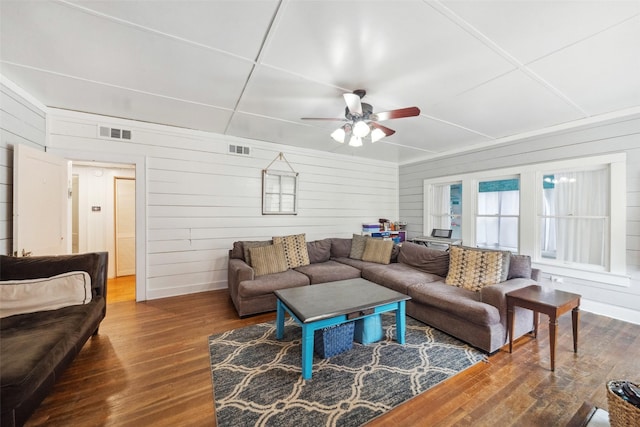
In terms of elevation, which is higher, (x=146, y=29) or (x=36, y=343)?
(x=146, y=29)

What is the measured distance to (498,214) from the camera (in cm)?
448

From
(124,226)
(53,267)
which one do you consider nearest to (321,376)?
(53,267)

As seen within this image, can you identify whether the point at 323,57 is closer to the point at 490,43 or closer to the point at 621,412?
the point at 490,43

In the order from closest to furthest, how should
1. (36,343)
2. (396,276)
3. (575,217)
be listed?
(36,343)
(396,276)
(575,217)

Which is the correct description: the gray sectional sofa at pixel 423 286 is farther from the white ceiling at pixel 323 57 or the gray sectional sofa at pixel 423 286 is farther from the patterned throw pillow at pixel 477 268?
the white ceiling at pixel 323 57

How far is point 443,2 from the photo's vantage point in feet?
5.10

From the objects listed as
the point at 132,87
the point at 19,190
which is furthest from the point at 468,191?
the point at 19,190

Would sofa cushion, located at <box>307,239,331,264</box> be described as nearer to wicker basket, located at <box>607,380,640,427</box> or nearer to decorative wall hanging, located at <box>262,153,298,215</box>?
decorative wall hanging, located at <box>262,153,298,215</box>

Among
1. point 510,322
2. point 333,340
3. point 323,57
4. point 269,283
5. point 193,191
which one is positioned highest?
point 323,57

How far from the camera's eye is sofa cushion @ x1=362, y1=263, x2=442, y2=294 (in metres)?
3.20

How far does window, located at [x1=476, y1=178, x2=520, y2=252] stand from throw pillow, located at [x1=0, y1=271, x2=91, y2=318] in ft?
18.8

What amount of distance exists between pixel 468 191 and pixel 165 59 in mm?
4984

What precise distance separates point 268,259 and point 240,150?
2010 mm

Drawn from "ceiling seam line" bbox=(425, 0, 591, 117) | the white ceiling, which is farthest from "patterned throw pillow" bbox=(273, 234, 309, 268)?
"ceiling seam line" bbox=(425, 0, 591, 117)
